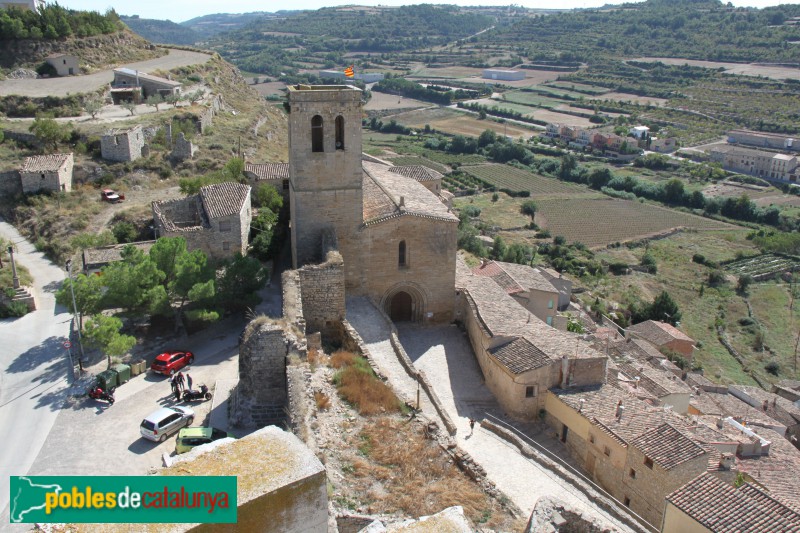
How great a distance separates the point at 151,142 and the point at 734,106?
4828 inches

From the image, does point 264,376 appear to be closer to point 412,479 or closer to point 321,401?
point 321,401

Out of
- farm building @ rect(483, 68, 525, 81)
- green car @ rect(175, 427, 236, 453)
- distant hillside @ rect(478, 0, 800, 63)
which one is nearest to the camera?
green car @ rect(175, 427, 236, 453)

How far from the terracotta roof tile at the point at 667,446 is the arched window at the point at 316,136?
1337 cm

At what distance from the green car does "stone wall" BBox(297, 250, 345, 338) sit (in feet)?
16.1

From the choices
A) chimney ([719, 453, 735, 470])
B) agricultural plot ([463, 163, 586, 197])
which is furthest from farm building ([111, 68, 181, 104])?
agricultural plot ([463, 163, 586, 197])

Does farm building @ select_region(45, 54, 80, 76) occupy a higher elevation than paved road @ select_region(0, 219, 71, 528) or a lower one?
higher

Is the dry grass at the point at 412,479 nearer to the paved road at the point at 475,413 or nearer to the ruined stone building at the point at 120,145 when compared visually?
the paved road at the point at 475,413

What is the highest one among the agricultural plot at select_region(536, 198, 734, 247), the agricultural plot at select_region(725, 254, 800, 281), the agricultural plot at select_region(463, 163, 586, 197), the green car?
the green car

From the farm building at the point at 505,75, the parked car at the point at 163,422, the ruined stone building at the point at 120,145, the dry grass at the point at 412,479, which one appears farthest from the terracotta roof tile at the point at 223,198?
the farm building at the point at 505,75

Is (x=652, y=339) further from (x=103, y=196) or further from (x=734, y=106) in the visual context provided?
(x=734, y=106)

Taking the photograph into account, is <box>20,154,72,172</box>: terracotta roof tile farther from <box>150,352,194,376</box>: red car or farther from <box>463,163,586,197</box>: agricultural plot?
<box>463,163,586,197</box>: agricultural plot

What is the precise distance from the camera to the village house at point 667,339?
4088 cm
